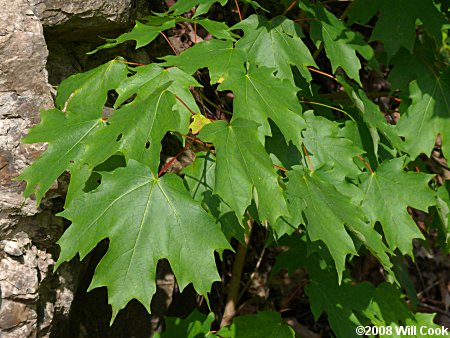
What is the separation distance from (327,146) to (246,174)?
0.56 meters

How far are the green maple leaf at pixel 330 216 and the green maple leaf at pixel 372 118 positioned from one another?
37 centimetres

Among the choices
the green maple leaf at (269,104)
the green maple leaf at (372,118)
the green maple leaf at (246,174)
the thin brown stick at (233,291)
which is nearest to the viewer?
the green maple leaf at (246,174)

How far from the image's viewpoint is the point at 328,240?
158 centimetres

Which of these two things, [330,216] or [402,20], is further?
[402,20]

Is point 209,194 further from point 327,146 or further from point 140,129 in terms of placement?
point 327,146

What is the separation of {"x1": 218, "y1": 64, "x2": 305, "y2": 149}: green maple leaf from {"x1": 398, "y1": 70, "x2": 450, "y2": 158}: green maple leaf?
726 millimetres

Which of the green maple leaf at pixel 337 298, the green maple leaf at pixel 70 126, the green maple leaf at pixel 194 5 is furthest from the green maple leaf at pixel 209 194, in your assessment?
the green maple leaf at pixel 337 298

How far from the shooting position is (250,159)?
1.41 metres

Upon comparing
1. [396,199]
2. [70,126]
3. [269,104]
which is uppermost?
[269,104]

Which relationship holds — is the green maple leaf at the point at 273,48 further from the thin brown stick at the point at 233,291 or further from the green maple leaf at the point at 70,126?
the thin brown stick at the point at 233,291

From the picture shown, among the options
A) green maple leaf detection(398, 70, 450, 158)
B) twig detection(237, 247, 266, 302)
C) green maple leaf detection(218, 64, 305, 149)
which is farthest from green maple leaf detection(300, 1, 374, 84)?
twig detection(237, 247, 266, 302)

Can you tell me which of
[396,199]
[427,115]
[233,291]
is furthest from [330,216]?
[233,291]

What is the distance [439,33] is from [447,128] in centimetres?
35

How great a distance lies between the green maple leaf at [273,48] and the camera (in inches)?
71.6
